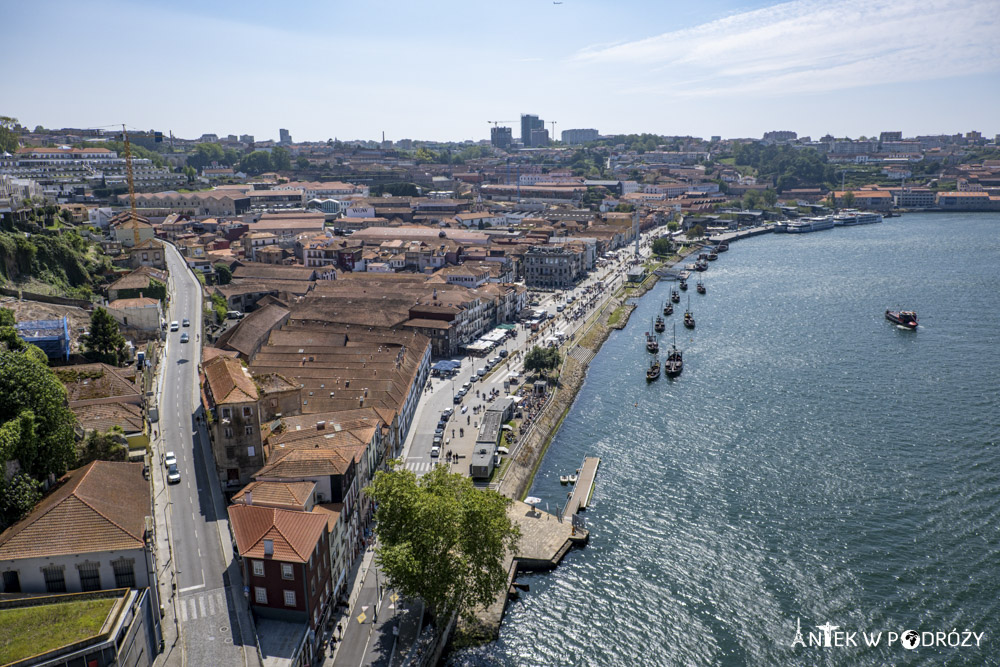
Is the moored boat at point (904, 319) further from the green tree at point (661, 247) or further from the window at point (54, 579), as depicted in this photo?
the window at point (54, 579)

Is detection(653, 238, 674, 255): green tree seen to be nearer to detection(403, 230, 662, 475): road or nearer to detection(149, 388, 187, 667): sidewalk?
detection(403, 230, 662, 475): road

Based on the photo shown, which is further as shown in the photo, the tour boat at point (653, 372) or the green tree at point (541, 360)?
the tour boat at point (653, 372)

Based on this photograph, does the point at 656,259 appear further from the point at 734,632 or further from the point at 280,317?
the point at 734,632

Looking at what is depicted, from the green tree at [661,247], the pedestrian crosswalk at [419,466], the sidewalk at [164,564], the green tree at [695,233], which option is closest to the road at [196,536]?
the sidewalk at [164,564]

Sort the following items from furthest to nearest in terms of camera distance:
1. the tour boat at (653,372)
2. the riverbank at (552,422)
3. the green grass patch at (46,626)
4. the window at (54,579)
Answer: the tour boat at (653,372) < the riverbank at (552,422) < the window at (54,579) < the green grass patch at (46,626)

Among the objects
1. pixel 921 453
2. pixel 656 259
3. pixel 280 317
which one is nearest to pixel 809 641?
pixel 921 453

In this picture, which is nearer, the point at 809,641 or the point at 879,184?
the point at 809,641

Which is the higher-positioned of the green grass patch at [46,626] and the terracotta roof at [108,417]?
the terracotta roof at [108,417]
